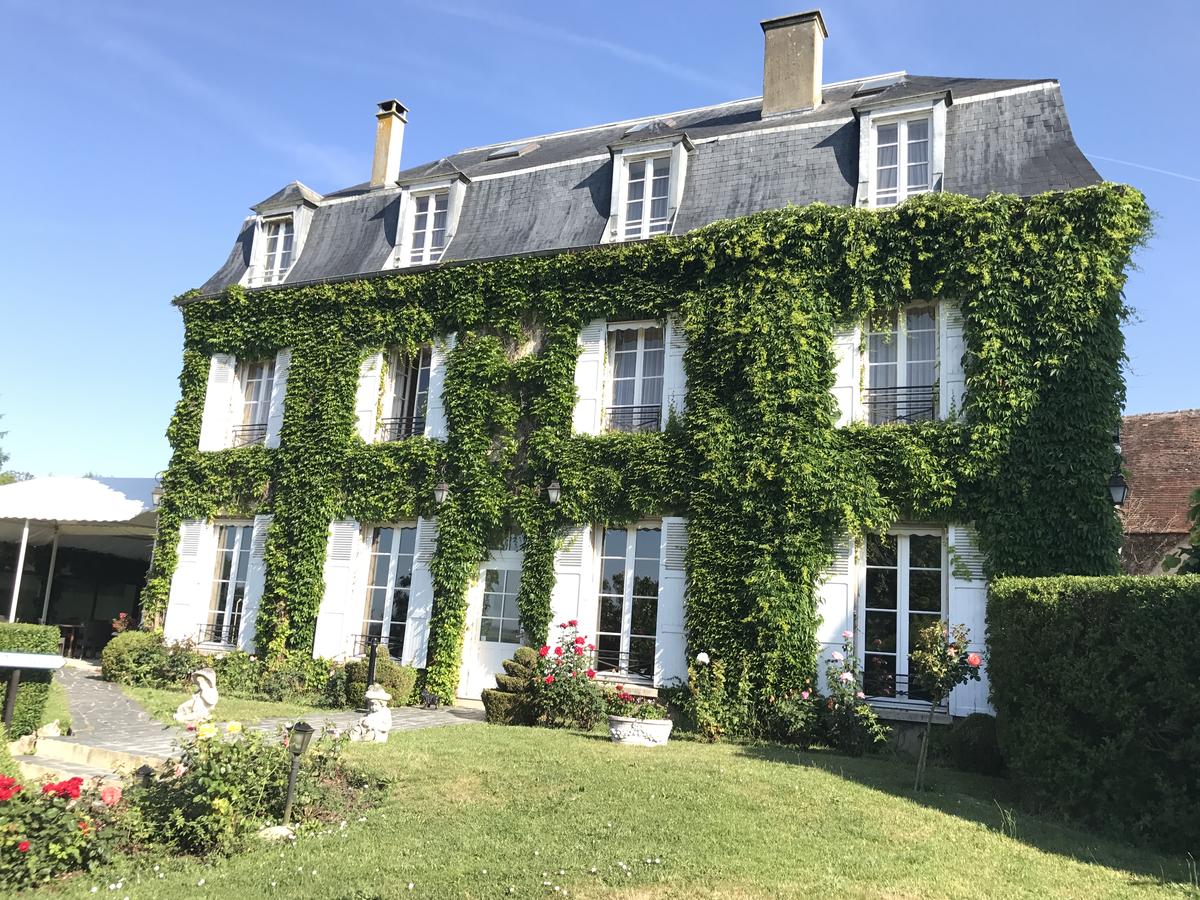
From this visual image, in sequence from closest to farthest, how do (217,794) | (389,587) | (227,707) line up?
(217,794), (227,707), (389,587)

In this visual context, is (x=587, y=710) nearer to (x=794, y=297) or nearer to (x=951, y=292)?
(x=794, y=297)

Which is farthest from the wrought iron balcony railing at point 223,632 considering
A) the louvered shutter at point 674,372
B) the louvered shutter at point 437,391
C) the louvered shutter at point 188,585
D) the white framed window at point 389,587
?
the louvered shutter at point 674,372

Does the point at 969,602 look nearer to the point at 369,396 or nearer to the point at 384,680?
the point at 384,680

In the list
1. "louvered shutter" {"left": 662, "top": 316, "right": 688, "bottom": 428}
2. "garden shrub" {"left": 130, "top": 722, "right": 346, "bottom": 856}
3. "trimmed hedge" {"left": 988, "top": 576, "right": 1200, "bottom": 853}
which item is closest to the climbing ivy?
"louvered shutter" {"left": 662, "top": 316, "right": 688, "bottom": 428}

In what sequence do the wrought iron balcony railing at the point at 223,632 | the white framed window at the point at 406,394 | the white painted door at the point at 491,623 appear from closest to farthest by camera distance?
the white painted door at the point at 491,623 < the white framed window at the point at 406,394 < the wrought iron balcony railing at the point at 223,632

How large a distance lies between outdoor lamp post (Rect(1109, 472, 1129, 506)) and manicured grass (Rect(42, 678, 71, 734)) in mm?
10832

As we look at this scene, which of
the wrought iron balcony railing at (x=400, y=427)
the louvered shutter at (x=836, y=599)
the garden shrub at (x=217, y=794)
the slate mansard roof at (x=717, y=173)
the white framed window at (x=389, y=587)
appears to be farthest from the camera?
the wrought iron balcony railing at (x=400, y=427)

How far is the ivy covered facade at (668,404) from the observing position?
391 inches

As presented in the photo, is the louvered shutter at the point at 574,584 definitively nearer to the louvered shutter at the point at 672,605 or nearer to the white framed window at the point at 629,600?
the white framed window at the point at 629,600

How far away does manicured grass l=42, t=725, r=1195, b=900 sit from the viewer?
4891 mm

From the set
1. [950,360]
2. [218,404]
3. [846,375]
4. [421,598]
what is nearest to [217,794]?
[421,598]

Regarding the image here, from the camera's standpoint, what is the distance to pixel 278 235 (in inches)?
631

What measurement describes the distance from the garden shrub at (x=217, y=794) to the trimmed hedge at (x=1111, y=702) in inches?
213

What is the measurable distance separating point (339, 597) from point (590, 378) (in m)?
5.02
